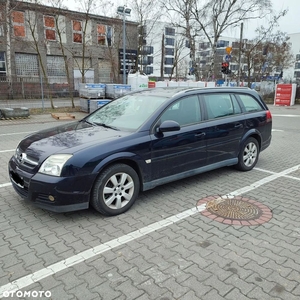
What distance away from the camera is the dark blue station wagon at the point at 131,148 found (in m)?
3.20

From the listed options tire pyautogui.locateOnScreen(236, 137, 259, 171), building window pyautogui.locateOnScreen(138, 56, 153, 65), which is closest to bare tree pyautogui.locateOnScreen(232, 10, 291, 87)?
building window pyautogui.locateOnScreen(138, 56, 153, 65)

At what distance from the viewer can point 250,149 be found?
17.8 ft

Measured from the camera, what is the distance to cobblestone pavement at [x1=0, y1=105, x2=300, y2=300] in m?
2.30

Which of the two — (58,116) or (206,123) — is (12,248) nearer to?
(206,123)

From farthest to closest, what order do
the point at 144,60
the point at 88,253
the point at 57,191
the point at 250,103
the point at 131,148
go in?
1. the point at 144,60
2. the point at 250,103
3. the point at 131,148
4. the point at 57,191
5. the point at 88,253

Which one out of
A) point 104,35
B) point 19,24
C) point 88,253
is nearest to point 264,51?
point 104,35

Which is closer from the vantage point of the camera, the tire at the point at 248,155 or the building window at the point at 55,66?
the tire at the point at 248,155

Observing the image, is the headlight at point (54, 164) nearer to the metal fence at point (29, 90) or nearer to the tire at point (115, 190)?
the tire at point (115, 190)

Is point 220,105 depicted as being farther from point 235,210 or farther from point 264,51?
point 264,51

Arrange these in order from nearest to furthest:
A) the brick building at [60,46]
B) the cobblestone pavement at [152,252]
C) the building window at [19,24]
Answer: the cobblestone pavement at [152,252]
the brick building at [60,46]
the building window at [19,24]

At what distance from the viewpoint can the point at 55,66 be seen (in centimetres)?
3102

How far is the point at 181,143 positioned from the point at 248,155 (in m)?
1.96

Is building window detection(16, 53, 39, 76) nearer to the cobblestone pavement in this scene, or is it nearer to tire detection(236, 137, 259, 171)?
the cobblestone pavement

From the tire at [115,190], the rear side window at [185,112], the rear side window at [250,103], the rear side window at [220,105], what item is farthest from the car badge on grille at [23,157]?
the rear side window at [250,103]
